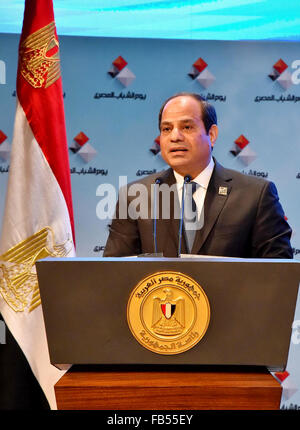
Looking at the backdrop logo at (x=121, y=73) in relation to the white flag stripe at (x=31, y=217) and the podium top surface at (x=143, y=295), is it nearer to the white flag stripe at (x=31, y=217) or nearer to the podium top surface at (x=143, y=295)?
the white flag stripe at (x=31, y=217)

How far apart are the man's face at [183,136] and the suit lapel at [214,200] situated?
0.09m

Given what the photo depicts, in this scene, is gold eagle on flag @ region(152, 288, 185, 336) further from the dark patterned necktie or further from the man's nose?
the man's nose

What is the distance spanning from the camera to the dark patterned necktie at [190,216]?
6.05 feet

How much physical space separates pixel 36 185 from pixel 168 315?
1205mm

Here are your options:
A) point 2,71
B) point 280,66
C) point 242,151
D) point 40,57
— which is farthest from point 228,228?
point 2,71

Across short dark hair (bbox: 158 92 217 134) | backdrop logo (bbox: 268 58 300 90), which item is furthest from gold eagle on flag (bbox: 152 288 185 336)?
backdrop logo (bbox: 268 58 300 90)

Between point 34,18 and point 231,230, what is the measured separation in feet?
4.06

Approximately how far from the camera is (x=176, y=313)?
100 cm

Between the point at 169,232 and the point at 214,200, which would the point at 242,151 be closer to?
the point at 214,200

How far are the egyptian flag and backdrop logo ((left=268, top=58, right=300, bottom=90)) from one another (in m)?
1.93

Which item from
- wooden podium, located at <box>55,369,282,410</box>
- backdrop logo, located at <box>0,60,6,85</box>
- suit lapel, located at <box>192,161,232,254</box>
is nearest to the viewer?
wooden podium, located at <box>55,369,282,410</box>

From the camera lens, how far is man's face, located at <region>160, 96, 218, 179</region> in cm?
190

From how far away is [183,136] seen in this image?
6.27ft

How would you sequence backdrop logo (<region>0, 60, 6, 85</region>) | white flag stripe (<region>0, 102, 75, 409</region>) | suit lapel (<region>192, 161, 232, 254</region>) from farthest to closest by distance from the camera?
backdrop logo (<region>0, 60, 6, 85</region>) < white flag stripe (<region>0, 102, 75, 409</region>) < suit lapel (<region>192, 161, 232, 254</region>)
